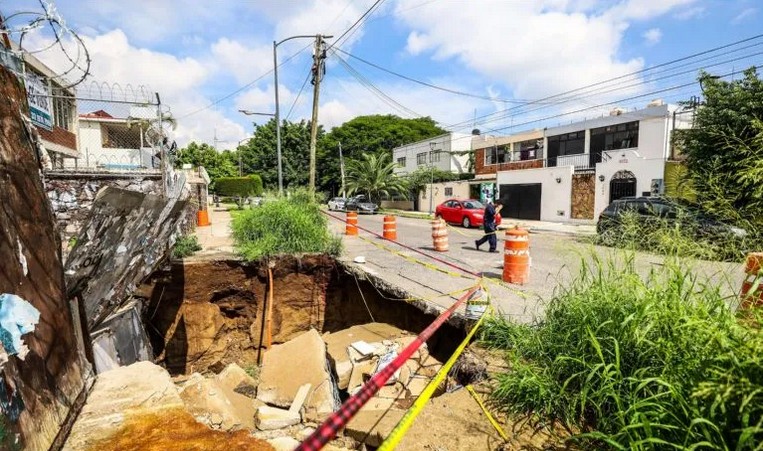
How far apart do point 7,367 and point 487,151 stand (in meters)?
35.9

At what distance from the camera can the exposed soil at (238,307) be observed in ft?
28.9

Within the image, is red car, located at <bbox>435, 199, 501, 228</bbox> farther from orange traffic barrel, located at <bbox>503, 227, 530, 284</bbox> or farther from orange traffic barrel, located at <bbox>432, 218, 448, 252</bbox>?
orange traffic barrel, located at <bbox>503, 227, 530, 284</bbox>

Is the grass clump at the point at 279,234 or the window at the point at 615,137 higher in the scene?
the window at the point at 615,137

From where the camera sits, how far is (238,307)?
30.9 feet

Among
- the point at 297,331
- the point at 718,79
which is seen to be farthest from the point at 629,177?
the point at 297,331

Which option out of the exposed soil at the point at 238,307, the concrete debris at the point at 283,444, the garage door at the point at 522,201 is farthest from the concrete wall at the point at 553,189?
the concrete debris at the point at 283,444

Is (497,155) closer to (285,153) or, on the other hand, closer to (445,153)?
(445,153)

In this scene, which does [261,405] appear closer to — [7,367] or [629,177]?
[7,367]

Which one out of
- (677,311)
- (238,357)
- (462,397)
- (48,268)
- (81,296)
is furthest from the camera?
(238,357)

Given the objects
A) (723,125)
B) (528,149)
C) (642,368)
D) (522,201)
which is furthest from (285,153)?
(642,368)

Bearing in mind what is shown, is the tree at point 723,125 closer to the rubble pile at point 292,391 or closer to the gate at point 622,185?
the gate at point 622,185

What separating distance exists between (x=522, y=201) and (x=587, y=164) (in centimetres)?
447

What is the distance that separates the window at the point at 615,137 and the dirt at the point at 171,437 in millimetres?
25962

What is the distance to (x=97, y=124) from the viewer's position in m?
25.6
